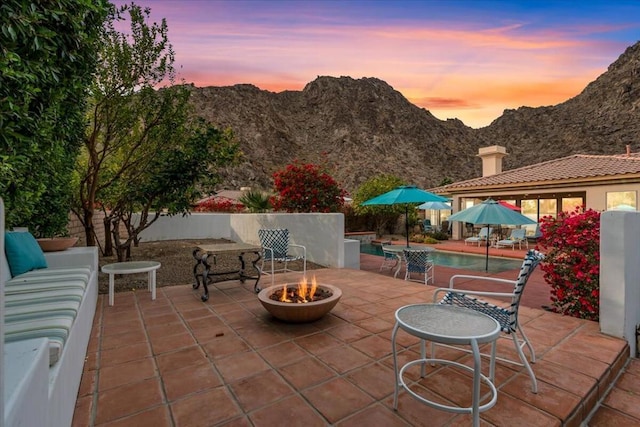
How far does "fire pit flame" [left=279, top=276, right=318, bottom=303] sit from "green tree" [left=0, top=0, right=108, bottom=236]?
108 inches

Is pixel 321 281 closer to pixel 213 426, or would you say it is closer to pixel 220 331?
pixel 220 331

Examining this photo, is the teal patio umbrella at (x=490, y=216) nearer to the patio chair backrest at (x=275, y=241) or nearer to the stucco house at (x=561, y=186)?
the stucco house at (x=561, y=186)

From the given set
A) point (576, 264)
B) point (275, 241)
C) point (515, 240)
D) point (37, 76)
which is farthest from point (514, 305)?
point (515, 240)

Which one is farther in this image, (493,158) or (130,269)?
(493,158)

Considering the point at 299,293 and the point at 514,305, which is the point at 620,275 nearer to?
the point at 514,305

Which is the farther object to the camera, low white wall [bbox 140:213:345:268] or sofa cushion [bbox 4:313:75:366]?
low white wall [bbox 140:213:345:268]

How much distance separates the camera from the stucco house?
35.1ft

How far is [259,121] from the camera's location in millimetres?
50406

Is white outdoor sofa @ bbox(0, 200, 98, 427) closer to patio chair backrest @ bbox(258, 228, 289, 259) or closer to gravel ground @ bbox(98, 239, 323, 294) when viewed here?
gravel ground @ bbox(98, 239, 323, 294)

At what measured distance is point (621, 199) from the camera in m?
10.7

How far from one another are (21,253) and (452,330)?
4.56 metres

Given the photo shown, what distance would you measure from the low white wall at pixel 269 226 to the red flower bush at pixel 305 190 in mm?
569

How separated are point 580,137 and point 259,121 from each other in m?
45.5

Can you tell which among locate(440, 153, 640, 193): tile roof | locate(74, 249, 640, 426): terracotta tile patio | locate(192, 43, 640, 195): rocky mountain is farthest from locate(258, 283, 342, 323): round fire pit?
locate(192, 43, 640, 195): rocky mountain
